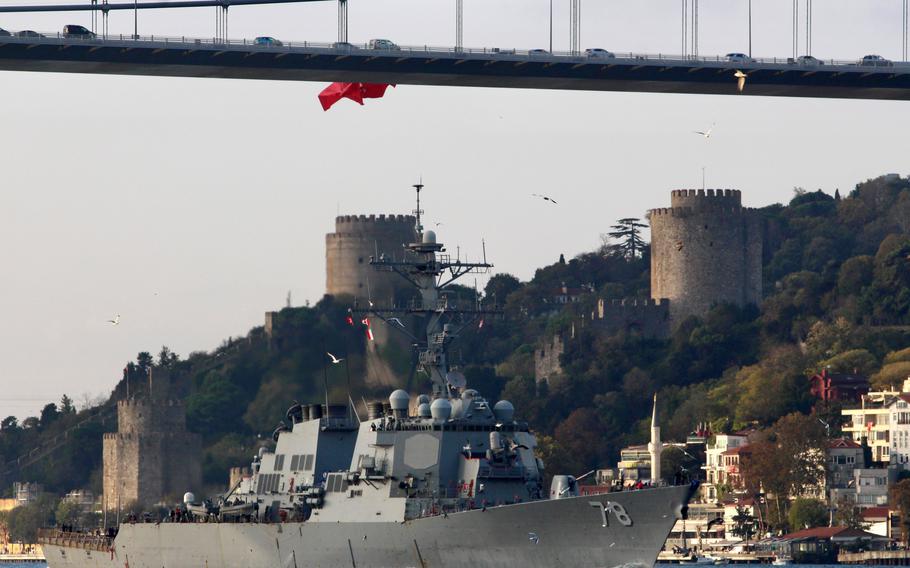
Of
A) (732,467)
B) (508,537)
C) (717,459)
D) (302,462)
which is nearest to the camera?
(508,537)

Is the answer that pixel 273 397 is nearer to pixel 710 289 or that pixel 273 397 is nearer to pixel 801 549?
pixel 801 549

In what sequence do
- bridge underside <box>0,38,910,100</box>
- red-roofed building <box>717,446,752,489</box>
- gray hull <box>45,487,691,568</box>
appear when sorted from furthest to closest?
1. red-roofed building <box>717,446,752,489</box>
2. bridge underside <box>0,38,910,100</box>
3. gray hull <box>45,487,691,568</box>

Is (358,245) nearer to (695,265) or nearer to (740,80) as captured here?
(695,265)

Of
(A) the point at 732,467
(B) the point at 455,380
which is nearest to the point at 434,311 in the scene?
(B) the point at 455,380

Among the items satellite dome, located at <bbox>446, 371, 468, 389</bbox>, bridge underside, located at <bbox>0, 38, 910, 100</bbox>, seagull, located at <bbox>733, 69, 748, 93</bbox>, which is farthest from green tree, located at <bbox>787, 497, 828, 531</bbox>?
satellite dome, located at <bbox>446, 371, 468, 389</bbox>

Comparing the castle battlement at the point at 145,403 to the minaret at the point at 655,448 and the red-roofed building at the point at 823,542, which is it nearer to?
the minaret at the point at 655,448

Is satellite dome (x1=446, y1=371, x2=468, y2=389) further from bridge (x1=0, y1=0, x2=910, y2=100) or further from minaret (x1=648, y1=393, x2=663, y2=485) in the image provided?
minaret (x1=648, y1=393, x2=663, y2=485)

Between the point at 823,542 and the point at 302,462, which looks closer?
the point at 302,462
